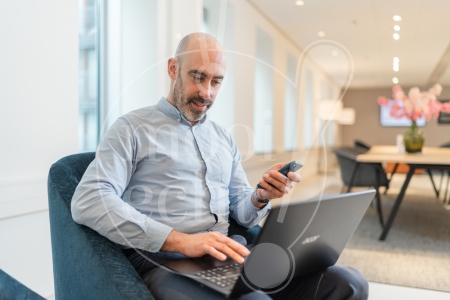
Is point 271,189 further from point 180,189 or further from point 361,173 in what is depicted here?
point 361,173

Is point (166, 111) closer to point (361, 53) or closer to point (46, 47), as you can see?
point (46, 47)

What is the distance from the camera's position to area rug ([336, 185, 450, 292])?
2564 mm

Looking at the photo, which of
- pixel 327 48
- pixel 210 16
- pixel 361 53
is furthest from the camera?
pixel 327 48

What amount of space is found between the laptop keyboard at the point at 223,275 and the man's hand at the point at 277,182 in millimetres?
297

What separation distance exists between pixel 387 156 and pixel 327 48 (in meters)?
3.92

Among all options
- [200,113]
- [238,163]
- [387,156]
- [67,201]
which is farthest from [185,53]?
[387,156]

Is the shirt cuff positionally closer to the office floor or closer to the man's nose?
the man's nose

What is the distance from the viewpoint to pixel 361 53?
6.21 m

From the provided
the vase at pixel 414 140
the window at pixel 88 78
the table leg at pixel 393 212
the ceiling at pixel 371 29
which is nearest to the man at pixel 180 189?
the window at pixel 88 78

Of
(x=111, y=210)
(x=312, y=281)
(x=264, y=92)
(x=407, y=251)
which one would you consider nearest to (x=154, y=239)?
(x=111, y=210)

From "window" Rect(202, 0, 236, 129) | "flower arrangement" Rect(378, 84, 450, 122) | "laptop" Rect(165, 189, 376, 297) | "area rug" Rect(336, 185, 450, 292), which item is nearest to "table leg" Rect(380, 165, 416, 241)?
"area rug" Rect(336, 185, 450, 292)

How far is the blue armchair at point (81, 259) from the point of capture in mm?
986

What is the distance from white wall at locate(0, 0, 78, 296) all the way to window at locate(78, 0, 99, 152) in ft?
1.76

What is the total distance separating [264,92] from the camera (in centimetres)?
552
